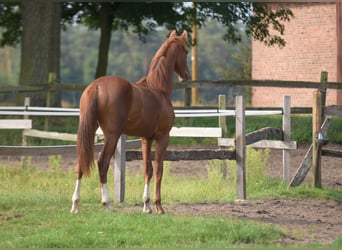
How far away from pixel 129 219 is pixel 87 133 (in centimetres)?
117

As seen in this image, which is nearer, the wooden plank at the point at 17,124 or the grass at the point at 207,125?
the wooden plank at the point at 17,124

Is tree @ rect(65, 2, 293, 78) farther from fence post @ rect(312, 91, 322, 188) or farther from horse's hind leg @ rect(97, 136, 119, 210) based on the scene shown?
horse's hind leg @ rect(97, 136, 119, 210)

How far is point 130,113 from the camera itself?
8.89 metres

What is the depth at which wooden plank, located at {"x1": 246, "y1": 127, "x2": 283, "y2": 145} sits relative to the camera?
11391 millimetres

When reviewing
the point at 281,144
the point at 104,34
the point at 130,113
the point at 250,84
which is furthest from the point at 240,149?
the point at 104,34

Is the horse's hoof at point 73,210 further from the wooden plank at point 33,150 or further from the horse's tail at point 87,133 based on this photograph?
the wooden plank at point 33,150

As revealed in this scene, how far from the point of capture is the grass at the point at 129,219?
705 cm

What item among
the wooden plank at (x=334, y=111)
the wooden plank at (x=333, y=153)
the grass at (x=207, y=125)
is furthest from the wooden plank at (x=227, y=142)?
the grass at (x=207, y=125)

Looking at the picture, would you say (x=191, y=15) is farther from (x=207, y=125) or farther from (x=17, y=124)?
(x=17, y=124)

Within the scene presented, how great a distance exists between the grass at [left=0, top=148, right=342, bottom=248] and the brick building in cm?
1572

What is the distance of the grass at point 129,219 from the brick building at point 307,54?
1572cm

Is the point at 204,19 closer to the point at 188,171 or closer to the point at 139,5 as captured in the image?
the point at 139,5

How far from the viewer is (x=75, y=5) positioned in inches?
987

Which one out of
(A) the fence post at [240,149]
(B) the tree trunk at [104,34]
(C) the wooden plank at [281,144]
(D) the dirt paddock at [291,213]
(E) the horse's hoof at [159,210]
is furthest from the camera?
(B) the tree trunk at [104,34]
